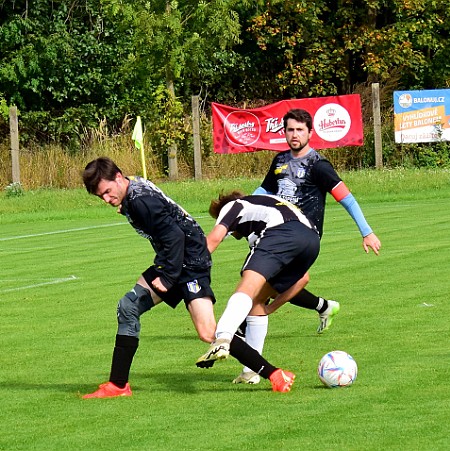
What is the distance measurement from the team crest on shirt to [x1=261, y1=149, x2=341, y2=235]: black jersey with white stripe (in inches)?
90.5

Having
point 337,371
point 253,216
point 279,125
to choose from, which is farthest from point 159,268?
point 279,125

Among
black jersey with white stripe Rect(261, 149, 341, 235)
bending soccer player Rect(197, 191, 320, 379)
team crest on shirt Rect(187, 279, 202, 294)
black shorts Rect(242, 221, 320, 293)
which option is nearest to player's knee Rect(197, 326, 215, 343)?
bending soccer player Rect(197, 191, 320, 379)

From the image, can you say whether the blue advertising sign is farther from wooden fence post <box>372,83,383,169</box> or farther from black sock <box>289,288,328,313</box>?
black sock <box>289,288,328,313</box>

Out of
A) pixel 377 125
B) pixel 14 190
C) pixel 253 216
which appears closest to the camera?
pixel 253 216

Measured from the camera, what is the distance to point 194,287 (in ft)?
28.1

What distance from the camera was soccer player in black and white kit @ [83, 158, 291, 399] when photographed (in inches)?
327

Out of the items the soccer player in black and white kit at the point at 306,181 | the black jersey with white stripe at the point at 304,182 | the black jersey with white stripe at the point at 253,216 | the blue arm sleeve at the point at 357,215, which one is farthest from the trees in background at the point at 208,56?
the black jersey with white stripe at the point at 253,216

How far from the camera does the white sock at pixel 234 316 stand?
8.27 meters

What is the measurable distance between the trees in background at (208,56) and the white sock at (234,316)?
1246 inches

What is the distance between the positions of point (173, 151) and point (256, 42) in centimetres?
1030

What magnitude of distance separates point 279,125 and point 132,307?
2535cm

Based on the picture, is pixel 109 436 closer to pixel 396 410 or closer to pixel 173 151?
pixel 396 410

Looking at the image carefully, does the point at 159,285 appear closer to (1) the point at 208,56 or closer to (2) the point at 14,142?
(2) the point at 14,142

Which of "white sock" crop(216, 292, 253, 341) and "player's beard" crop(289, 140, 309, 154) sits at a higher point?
"player's beard" crop(289, 140, 309, 154)
